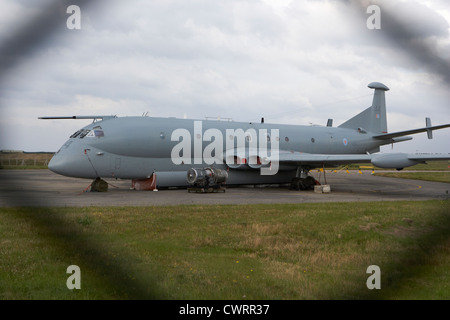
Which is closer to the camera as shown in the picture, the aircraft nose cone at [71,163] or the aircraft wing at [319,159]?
the aircraft nose cone at [71,163]

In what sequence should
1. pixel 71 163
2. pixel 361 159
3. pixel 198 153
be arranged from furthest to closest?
pixel 198 153 < pixel 361 159 < pixel 71 163

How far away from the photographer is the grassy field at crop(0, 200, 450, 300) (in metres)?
2.73

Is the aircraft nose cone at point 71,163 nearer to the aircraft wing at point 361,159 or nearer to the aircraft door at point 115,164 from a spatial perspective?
the aircraft door at point 115,164

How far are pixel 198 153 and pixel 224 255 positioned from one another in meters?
16.5

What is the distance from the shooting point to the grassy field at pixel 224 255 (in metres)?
2.73

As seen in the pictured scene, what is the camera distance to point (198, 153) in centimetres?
2358

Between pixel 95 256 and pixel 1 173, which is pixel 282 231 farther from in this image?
pixel 1 173

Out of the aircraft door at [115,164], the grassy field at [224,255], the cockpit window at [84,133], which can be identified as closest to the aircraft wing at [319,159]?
the aircraft door at [115,164]

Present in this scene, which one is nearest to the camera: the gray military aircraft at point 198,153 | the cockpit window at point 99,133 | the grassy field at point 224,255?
the grassy field at point 224,255

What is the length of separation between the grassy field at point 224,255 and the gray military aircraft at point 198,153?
893cm

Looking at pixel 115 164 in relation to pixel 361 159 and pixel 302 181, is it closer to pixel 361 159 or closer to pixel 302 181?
pixel 302 181

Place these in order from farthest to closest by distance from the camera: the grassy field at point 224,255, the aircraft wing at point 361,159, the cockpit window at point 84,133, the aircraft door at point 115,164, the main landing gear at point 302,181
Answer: the main landing gear at point 302,181 < the aircraft door at point 115,164 < the cockpit window at point 84,133 < the aircraft wing at point 361,159 < the grassy field at point 224,255

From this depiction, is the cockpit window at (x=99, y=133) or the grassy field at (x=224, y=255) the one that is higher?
the cockpit window at (x=99, y=133)

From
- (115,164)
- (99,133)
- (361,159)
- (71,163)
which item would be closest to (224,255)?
(71,163)
